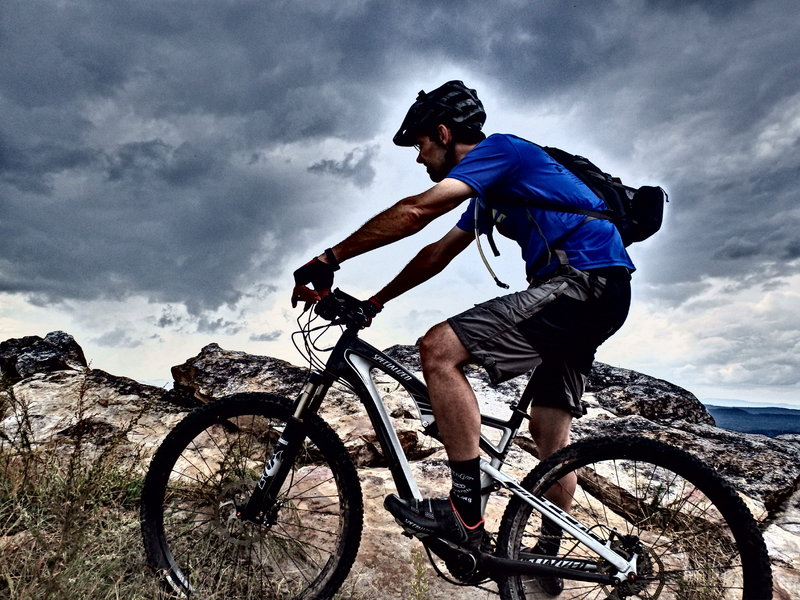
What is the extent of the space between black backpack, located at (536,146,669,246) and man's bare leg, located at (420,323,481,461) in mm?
1198

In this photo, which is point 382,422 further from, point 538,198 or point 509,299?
point 538,198

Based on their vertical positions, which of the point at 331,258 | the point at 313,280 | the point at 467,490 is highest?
the point at 331,258

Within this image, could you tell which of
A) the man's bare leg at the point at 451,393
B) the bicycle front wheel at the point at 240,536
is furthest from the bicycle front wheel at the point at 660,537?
the bicycle front wheel at the point at 240,536

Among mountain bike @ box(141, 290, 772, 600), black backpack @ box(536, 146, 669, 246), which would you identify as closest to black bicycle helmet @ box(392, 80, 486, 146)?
Result: black backpack @ box(536, 146, 669, 246)

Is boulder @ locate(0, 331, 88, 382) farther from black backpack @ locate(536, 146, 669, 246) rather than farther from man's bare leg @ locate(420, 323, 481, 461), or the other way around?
black backpack @ locate(536, 146, 669, 246)

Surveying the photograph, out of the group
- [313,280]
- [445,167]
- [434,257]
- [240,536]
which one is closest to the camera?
[313,280]

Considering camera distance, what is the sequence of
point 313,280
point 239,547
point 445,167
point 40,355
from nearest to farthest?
point 313,280, point 239,547, point 445,167, point 40,355

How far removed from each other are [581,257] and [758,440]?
4788 millimetres

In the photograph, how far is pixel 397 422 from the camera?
545 cm

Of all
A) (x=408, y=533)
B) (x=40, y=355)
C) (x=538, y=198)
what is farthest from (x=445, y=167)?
(x=40, y=355)

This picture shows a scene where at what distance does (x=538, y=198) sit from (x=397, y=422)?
10.5 feet

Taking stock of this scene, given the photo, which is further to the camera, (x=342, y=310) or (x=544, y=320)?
(x=342, y=310)

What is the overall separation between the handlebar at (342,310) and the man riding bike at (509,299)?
0.05 metres

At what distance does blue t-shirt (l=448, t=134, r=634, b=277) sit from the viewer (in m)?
2.81
